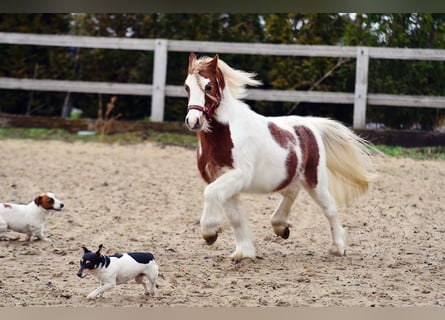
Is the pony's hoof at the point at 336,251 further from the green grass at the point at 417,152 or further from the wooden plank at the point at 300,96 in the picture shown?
the wooden plank at the point at 300,96

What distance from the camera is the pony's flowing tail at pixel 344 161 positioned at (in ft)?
17.0

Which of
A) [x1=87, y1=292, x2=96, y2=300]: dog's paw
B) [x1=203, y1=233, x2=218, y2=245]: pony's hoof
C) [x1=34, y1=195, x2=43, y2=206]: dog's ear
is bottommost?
[x1=87, y1=292, x2=96, y2=300]: dog's paw

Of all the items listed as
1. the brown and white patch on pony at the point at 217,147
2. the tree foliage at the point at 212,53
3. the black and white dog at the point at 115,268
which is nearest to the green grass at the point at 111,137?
the tree foliage at the point at 212,53

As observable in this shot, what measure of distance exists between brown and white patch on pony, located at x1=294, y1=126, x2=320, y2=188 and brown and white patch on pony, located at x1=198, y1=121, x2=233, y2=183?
551mm

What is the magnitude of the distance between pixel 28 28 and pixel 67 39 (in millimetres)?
536

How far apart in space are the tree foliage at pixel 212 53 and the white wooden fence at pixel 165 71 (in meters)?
0.10

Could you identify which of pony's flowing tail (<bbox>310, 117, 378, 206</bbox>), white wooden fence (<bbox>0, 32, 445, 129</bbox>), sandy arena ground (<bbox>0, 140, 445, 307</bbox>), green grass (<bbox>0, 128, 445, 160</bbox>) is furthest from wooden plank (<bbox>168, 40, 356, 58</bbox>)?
pony's flowing tail (<bbox>310, 117, 378, 206</bbox>)

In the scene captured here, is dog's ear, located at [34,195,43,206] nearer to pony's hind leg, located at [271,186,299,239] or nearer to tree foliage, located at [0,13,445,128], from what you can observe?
pony's hind leg, located at [271,186,299,239]

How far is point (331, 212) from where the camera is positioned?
4.95m

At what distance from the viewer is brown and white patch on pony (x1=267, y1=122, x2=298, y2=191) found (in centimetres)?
472

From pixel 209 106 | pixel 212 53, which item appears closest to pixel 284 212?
pixel 209 106

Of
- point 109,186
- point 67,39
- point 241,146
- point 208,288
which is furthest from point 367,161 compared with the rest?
point 67,39

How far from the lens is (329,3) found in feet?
10.1

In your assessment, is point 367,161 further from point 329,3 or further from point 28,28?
point 28,28
